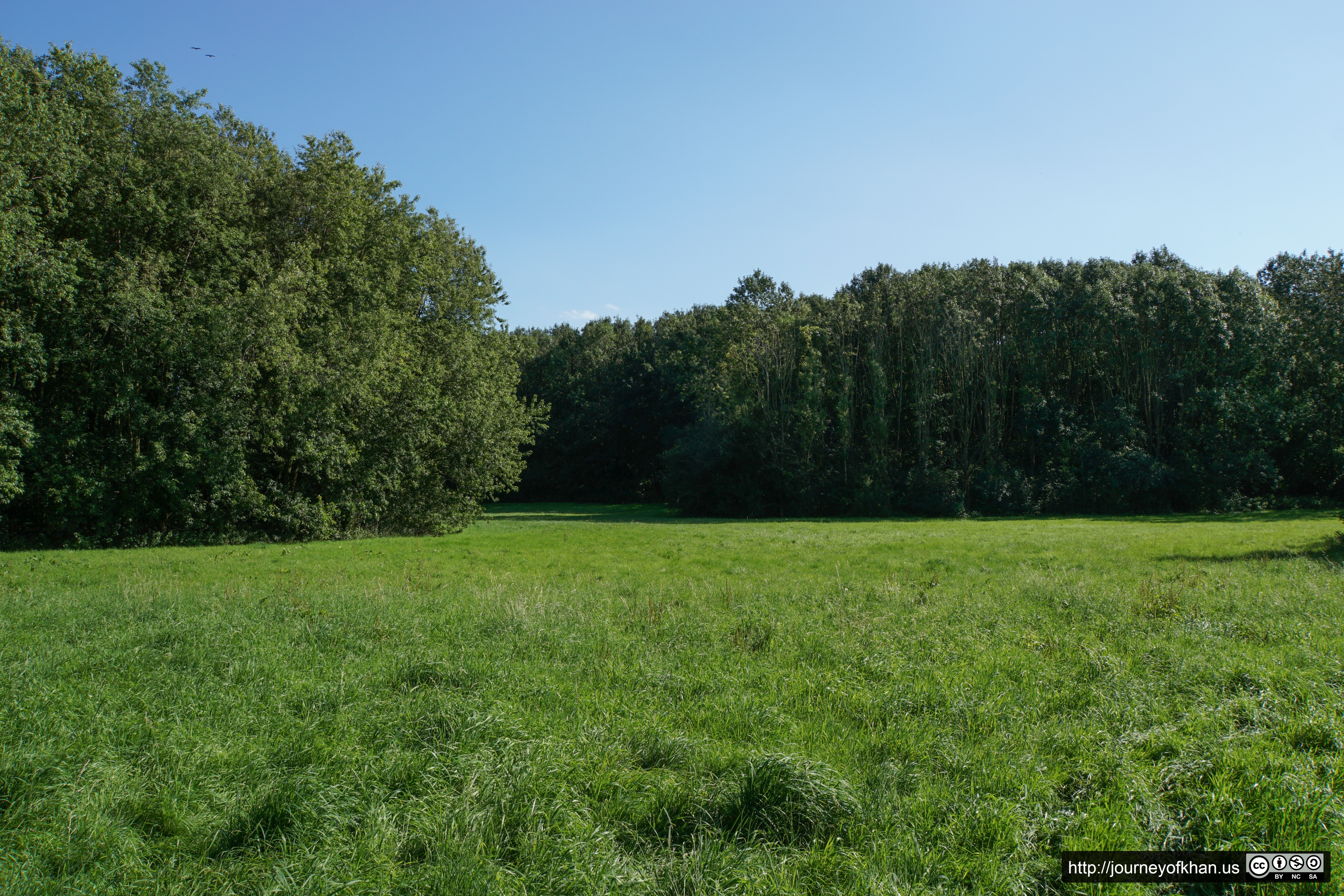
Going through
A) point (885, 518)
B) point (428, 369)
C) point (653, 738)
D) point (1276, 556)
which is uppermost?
point (428, 369)

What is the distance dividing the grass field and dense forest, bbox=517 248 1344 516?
3082 cm

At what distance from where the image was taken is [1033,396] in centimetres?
4566

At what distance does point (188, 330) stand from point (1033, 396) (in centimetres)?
4515

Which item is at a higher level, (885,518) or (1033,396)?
(1033,396)

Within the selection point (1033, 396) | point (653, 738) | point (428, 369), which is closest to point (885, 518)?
point (1033, 396)

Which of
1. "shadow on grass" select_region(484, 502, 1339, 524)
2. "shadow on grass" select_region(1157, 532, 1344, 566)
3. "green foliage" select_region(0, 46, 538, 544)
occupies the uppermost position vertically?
"green foliage" select_region(0, 46, 538, 544)

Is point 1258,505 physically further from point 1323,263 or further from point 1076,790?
point 1076,790

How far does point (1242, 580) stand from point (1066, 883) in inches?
497

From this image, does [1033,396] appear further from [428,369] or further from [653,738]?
[653,738]

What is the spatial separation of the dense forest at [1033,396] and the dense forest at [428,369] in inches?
7.6

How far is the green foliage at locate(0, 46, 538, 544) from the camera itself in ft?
71.2

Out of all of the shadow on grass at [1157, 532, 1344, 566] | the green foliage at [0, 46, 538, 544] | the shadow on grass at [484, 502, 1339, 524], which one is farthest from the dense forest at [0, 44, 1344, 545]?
the shadow on grass at [1157, 532, 1344, 566]

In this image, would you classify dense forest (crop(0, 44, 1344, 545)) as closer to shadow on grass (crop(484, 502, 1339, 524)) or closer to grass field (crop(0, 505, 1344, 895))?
shadow on grass (crop(484, 502, 1339, 524))

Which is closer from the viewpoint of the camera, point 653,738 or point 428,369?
→ point 653,738
